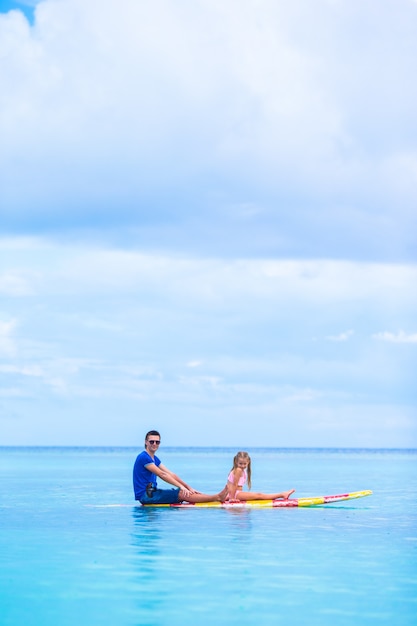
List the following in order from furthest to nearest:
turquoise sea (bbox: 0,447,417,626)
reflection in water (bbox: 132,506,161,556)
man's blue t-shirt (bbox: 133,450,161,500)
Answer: man's blue t-shirt (bbox: 133,450,161,500) → reflection in water (bbox: 132,506,161,556) → turquoise sea (bbox: 0,447,417,626)

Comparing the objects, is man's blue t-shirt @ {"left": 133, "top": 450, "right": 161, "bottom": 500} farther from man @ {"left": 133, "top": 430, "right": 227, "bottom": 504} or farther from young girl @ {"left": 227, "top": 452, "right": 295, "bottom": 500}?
young girl @ {"left": 227, "top": 452, "right": 295, "bottom": 500}

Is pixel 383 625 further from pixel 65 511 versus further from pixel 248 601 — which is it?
pixel 65 511

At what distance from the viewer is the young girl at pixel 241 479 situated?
2030 centimetres

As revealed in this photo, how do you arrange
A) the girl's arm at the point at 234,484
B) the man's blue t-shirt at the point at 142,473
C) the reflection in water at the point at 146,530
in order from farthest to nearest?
1. the girl's arm at the point at 234,484
2. the man's blue t-shirt at the point at 142,473
3. the reflection in water at the point at 146,530

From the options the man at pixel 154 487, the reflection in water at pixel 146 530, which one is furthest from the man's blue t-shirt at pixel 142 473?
the reflection in water at pixel 146 530

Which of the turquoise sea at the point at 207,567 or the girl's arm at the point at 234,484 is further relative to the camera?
the girl's arm at the point at 234,484

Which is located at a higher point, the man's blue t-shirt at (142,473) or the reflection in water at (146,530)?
the man's blue t-shirt at (142,473)

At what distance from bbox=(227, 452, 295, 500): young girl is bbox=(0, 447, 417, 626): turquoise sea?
0.42m

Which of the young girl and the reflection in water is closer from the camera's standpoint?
the reflection in water

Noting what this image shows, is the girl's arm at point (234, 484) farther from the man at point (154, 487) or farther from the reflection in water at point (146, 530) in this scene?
the reflection in water at point (146, 530)

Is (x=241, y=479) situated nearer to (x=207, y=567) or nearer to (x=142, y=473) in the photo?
(x=142, y=473)

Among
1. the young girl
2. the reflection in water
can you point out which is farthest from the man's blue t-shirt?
the young girl

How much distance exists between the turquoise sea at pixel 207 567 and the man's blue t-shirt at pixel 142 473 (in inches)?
20.8

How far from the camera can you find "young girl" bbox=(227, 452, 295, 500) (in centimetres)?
2030
